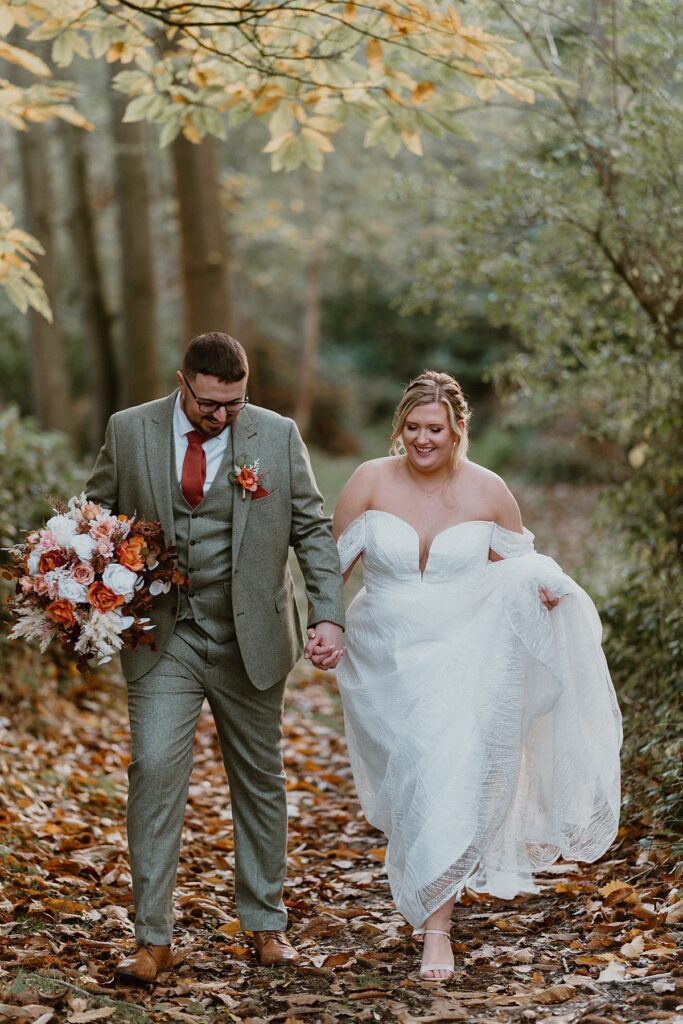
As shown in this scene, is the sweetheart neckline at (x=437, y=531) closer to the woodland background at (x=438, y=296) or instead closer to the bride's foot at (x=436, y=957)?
the bride's foot at (x=436, y=957)

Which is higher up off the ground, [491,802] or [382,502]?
[382,502]

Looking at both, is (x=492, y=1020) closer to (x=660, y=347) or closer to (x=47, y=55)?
(x=660, y=347)

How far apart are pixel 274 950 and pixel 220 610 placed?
132 centimetres

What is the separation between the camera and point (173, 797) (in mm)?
4500

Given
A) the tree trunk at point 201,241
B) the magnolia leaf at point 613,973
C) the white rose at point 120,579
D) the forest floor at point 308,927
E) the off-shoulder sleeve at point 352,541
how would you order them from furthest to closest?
the tree trunk at point 201,241
the off-shoulder sleeve at point 352,541
the white rose at point 120,579
the magnolia leaf at point 613,973
the forest floor at point 308,927

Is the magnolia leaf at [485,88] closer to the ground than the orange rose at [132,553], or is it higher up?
higher up

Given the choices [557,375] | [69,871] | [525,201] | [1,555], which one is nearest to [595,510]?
[557,375]

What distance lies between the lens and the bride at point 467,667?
4742 millimetres

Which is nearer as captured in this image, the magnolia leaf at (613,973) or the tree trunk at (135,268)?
the magnolia leaf at (613,973)

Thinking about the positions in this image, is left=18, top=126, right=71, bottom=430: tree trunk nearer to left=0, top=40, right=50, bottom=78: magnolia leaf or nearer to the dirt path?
the dirt path

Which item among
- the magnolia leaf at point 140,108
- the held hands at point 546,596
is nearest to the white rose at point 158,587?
the held hands at point 546,596

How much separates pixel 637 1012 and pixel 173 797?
178 cm

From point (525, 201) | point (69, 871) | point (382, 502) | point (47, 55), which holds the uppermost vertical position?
point (47, 55)

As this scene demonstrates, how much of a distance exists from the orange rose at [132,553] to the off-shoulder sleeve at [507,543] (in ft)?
5.15
